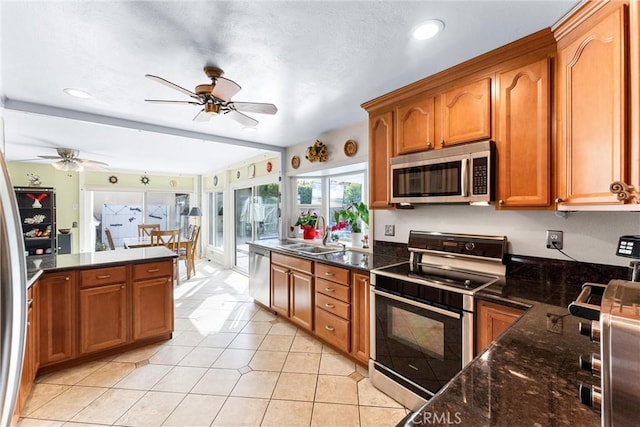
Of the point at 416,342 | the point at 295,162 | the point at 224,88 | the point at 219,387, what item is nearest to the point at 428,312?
the point at 416,342

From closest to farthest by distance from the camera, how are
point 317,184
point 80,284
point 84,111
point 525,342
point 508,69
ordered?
point 525,342, point 508,69, point 80,284, point 84,111, point 317,184

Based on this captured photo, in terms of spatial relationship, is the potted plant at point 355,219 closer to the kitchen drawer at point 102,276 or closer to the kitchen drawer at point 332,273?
the kitchen drawer at point 332,273

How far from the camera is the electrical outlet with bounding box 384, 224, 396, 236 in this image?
270 centimetres

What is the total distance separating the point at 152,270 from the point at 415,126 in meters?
2.74

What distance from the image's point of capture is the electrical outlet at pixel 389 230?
2695 mm

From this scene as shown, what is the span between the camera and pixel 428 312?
1747 millimetres

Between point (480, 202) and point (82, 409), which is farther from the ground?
point (480, 202)

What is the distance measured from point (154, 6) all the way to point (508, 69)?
2.00 meters

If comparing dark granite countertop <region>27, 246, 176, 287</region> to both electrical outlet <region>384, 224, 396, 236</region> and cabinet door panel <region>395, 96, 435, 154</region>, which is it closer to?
electrical outlet <region>384, 224, 396, 236</region>

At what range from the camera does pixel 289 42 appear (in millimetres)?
1615

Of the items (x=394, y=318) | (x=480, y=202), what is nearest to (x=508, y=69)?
(x=480, y=202)

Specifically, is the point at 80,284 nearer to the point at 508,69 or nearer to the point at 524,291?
the point at 524,291

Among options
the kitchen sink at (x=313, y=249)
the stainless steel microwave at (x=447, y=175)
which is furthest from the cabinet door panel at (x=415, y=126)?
the kitchen sink at (x=313, y=249)

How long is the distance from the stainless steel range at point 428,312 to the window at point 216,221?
5405 mm
